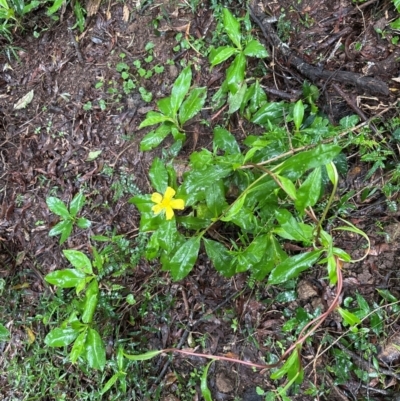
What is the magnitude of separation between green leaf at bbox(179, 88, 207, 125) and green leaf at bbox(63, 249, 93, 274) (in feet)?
3.05

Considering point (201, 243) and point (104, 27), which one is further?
point (104, 27)

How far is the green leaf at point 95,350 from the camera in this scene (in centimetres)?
230

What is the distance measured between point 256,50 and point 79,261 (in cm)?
148

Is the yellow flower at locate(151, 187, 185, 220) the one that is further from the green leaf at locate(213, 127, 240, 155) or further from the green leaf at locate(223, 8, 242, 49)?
the green leaf at locate(223, 8, 242, 49)

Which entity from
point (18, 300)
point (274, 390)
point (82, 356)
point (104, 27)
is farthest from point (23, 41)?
point (274, 390)

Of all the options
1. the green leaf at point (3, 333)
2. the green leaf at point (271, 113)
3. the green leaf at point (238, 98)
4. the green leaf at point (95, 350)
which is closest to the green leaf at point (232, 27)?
the green leaf at point (238, 98)

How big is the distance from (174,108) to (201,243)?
2.45ft

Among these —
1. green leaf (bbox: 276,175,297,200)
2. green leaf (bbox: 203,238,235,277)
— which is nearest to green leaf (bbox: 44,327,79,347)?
green leaf (bbox: 203,238,235,277)

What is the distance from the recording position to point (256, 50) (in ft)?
7.50

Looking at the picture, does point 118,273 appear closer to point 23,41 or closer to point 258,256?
point 258,256

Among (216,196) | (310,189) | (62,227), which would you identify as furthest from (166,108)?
(310,189)

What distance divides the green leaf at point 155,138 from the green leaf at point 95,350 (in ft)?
3.41

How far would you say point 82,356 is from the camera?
247 centimetres

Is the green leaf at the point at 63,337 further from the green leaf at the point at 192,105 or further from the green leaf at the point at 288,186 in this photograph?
the green leaf at the point at 288,186
